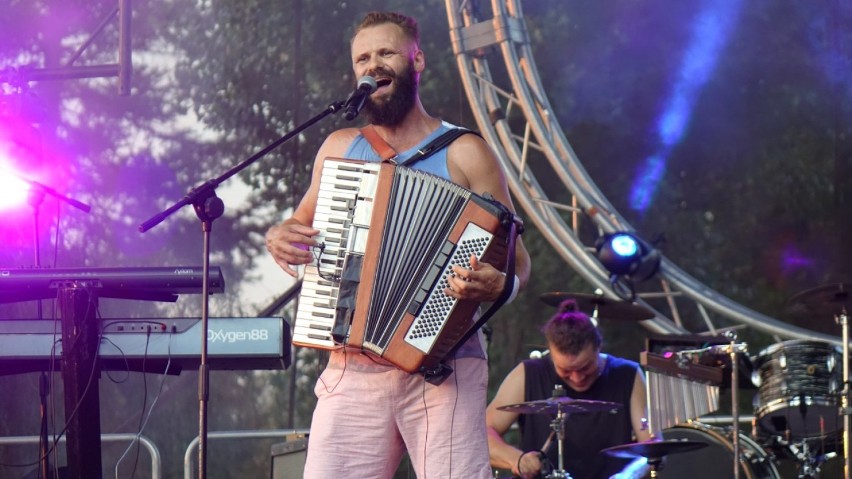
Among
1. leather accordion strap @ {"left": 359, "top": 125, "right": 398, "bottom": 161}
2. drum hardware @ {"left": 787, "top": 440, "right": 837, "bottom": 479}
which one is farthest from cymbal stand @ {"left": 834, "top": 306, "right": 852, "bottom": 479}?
leather accordion strap @ {"left": 359, "top": 125, "right": 398, "bottom": 161}

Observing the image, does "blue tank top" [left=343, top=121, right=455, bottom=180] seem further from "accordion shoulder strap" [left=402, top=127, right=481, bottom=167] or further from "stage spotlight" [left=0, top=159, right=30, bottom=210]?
"stage spotlight" [left=0, top=159, right=30, bottom=210]

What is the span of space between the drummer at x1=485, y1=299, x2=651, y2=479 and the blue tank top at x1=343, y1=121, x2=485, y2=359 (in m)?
2.26

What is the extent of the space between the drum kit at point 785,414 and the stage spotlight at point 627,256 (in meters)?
0.38

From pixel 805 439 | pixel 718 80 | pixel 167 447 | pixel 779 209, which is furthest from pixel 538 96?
pixel 167 447

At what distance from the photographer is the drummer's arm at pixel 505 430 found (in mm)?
5008

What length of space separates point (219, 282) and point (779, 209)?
4.40 m

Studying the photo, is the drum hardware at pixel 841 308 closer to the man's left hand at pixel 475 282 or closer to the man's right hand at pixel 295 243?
the man's left hand at pixel 475 282

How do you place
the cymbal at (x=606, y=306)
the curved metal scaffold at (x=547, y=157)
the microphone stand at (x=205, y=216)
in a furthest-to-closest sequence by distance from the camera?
the curved metal scaffold at (x=547, y=157)
the cymbal at (x=606, y=306)
the microphone stand at (x=205, y=216)

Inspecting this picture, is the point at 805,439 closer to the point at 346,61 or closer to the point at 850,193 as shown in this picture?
the point at 850,193

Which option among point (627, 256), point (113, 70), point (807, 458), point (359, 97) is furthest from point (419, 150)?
point (113, 70)

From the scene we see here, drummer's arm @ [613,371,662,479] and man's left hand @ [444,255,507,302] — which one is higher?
man's left hand @ [444,255,507,302]

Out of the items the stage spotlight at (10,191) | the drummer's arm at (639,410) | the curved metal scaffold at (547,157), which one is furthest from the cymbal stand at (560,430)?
the stage spotlight at (10,191)

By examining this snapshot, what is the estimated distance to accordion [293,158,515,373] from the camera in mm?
2918

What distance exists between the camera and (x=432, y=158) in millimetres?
3207
